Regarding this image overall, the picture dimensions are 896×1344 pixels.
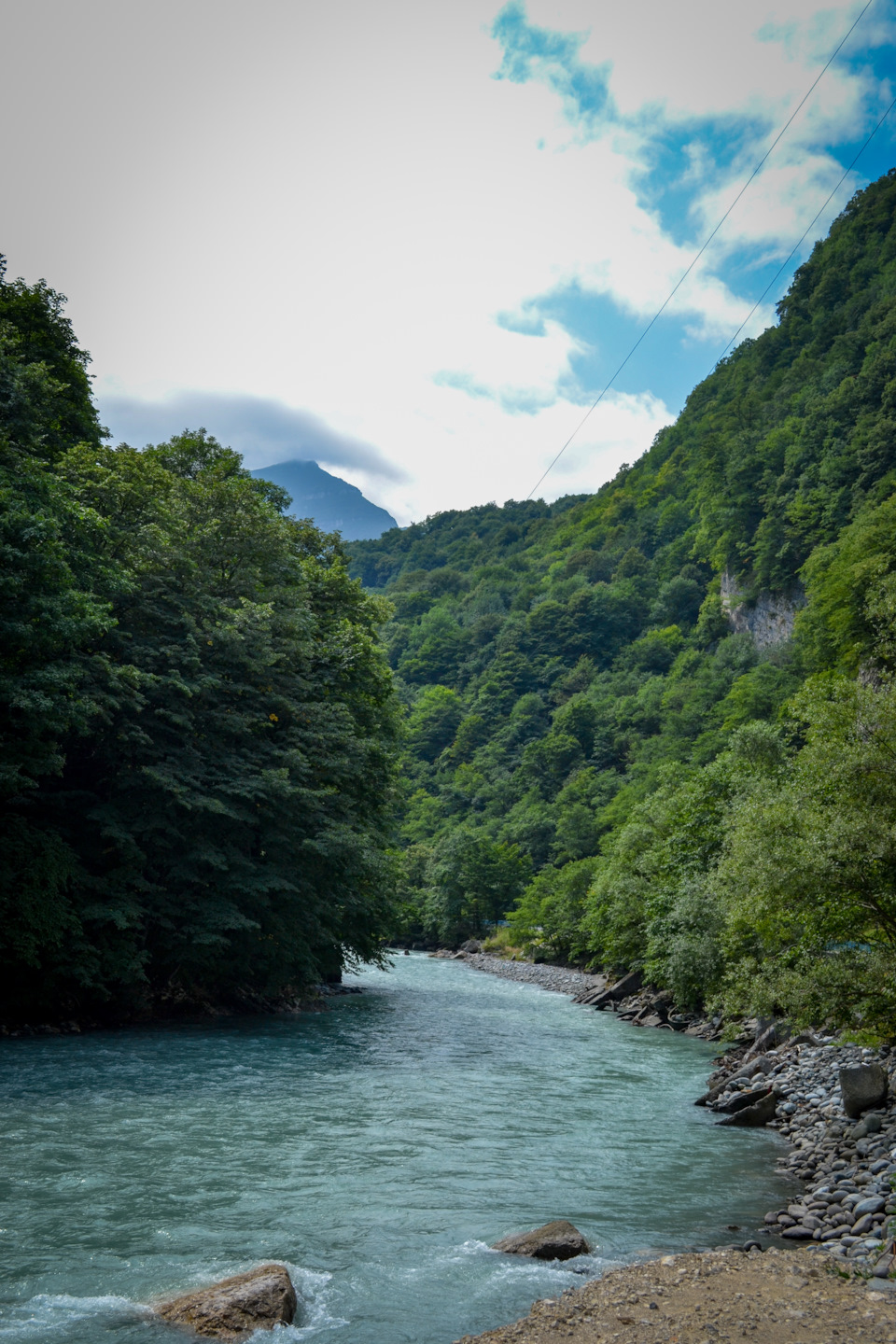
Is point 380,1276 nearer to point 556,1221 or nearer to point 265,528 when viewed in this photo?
point 556,1221

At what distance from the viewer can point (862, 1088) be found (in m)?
13.3

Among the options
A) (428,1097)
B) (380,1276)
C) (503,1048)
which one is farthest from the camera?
(503,1048)

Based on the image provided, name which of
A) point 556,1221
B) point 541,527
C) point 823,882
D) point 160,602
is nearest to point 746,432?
point 541,527

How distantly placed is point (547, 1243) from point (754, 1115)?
8042mm

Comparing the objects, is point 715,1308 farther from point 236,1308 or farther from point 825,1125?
point 825,1125

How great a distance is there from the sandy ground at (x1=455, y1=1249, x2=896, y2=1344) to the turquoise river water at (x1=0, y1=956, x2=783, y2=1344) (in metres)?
0.54

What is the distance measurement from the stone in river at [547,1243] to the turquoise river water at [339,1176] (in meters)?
0.20

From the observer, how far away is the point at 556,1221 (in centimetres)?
936

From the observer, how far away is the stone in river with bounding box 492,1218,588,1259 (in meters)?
8.88

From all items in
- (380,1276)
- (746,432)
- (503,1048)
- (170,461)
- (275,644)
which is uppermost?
(746,432)

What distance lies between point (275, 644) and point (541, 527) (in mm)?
130969

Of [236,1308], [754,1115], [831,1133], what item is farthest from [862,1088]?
[236,1308]

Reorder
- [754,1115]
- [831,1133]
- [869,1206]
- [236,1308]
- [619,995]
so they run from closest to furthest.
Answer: [236,1308], [869,1206], [831,1133], [754,1115], [619,995]

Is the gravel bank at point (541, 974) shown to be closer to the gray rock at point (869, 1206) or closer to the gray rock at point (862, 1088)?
the gray rock at point (862, 1088)
